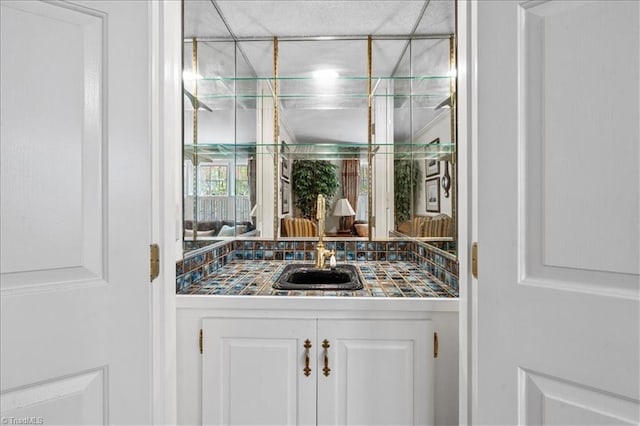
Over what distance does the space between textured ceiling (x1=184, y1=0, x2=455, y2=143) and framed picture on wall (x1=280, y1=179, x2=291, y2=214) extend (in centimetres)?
31

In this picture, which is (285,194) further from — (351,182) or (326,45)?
(326,45)

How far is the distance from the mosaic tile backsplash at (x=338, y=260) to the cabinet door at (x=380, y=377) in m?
0.17

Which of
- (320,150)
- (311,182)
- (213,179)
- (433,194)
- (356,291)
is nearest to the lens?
(356,291)

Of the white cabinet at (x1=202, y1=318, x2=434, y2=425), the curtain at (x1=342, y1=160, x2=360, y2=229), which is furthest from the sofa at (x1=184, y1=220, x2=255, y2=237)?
the curtain at (x1=342, y1=160, x2=360, y2=229)

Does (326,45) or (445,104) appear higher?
(326,45)

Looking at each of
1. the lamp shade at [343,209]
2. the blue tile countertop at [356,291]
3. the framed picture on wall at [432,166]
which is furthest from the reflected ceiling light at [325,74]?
the blue tile countertop at [356,291]

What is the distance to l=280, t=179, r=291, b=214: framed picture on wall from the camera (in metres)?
→ 2.28

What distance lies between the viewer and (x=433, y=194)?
1731mm
